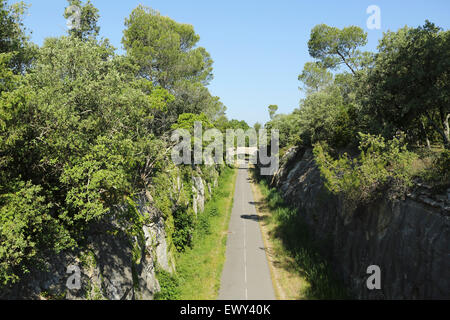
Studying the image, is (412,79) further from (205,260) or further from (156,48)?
(156,48)

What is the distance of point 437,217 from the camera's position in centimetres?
994

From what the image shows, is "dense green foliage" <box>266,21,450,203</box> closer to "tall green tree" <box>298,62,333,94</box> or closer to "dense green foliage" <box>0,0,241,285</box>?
"dense green foliage" <box>0,0,241,285</box>

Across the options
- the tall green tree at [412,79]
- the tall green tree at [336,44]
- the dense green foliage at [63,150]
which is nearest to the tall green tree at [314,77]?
the tall green tree at [336,44]

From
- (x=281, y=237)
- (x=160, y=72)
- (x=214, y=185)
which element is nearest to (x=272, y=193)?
(x=214, y=185)

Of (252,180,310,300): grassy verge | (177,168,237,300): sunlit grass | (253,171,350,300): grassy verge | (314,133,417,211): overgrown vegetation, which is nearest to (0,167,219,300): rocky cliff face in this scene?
(177,168,237,300): sunlit grass

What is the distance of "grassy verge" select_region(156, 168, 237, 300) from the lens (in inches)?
583

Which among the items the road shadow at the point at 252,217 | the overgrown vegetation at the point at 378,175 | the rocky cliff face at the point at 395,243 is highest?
the overgrown vegetation at the point at 378,175

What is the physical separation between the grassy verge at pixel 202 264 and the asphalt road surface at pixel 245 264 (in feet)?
1.82

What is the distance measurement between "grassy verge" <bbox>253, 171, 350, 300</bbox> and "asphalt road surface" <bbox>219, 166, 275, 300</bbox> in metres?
0.72

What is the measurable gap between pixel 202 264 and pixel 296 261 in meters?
6.49

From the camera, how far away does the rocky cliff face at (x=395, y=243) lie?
9.48m

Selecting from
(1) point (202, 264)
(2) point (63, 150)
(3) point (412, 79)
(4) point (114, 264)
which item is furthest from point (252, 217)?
(2) point (63, 150)

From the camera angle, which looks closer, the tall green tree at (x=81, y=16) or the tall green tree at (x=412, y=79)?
the tall green tree at (x=412, y=79)

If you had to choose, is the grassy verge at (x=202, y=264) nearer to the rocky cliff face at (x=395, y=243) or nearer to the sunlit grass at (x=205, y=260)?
the sunlit grass at (x=205, y=260)
